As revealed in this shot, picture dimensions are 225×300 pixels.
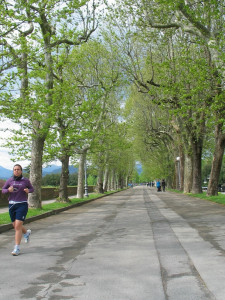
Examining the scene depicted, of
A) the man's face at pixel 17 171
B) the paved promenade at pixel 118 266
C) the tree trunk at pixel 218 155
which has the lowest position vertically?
the paved promenade at pixel 118 266

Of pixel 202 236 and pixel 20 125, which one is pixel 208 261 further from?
pixel 20 125

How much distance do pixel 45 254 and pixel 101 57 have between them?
2457 centimetres

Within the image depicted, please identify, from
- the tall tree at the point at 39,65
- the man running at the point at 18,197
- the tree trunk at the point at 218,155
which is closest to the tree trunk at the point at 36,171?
the tall tree at the point at 39,65

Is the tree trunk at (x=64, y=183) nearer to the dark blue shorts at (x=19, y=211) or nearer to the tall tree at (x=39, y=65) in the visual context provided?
the tall tree at (x=39, y=65)

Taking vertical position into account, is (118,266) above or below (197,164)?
below

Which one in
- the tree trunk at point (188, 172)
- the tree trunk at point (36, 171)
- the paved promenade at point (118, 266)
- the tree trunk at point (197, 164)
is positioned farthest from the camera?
the tree trunk at point (188, 172)

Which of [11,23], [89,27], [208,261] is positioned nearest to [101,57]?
[89,27]

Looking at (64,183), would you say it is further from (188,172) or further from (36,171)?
(188,172)

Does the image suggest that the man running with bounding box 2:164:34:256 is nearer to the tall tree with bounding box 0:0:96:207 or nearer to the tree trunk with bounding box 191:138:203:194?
the tall tree with bounding box 0:0:96:207

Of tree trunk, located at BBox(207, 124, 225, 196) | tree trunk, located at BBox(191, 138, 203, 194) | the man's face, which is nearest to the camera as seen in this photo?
the man's face

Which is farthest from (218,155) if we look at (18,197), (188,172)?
(18,197)

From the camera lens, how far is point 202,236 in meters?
8.48

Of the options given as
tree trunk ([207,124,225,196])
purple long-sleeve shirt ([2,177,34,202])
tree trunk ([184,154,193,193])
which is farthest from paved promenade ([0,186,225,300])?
tree trunk ([184,154,193,193])

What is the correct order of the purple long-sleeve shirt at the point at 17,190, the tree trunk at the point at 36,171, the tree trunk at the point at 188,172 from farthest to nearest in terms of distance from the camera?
the tree trunk at the point at 188,172 < the tree trunk at the point at 36,171 < the purple long-sleeve shirt at the point at 17,190
